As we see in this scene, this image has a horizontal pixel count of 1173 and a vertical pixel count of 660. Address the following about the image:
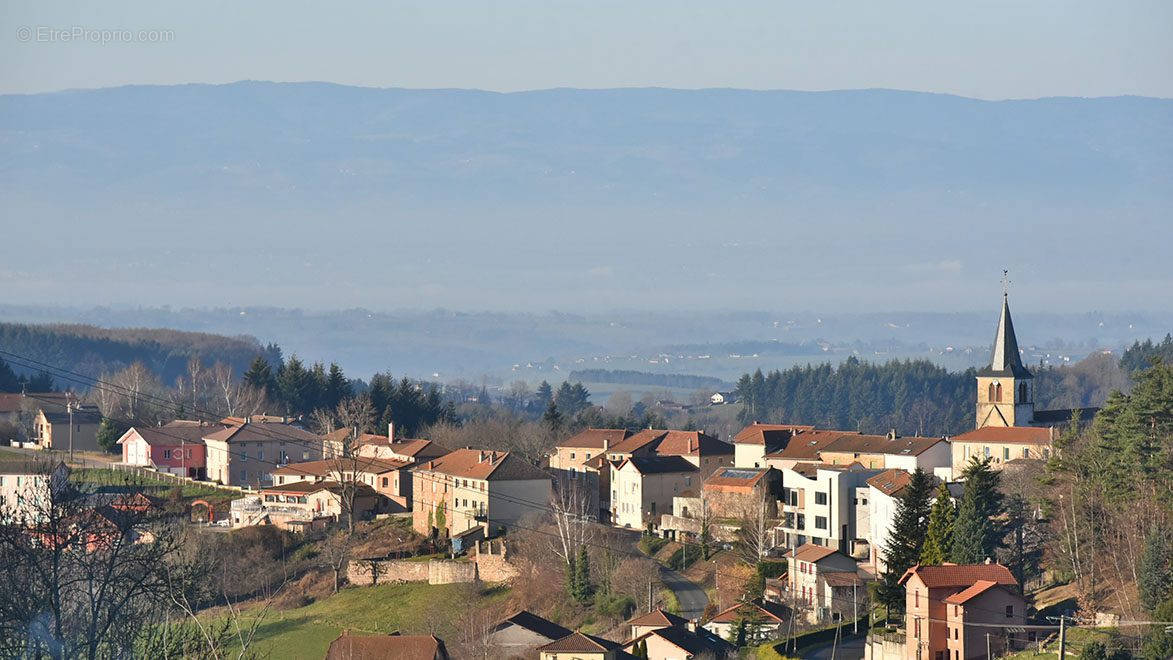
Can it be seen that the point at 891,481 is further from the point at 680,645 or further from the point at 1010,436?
the point at 680,645

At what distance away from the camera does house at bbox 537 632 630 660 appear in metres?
47.3

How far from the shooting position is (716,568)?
58.2m

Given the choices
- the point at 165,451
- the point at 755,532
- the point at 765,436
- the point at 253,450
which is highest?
the point at 765,436

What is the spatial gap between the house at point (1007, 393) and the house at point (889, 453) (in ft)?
43.7

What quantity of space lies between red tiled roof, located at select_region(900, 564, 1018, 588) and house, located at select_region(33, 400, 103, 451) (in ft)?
157

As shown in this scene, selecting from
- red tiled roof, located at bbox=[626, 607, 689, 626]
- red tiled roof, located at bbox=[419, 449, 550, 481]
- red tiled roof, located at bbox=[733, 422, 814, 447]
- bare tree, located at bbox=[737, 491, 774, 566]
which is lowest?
red tiled roof, located at bbox=[626, 607, 689, 626]

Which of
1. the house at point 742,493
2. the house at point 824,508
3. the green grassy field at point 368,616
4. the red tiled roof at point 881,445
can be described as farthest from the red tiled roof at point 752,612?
the red tiled roof at point 881,445

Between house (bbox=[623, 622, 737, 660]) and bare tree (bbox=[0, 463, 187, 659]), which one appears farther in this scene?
house (bbox=[623, 622, 737, 660])

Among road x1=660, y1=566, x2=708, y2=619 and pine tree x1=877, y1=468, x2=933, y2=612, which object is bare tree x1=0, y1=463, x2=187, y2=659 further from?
road x1=660, y1=566, x2=708, y2=619

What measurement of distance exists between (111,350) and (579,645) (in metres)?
131

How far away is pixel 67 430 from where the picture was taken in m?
86.2

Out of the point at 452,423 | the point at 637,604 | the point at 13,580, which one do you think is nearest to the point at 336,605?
the point at 637,604

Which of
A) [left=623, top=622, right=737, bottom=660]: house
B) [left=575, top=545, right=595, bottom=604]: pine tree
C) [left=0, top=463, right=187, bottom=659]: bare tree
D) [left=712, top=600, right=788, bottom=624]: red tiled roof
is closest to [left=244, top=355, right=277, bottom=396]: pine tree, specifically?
[left=575, top=545, right=595, bottom=604]: pine tree

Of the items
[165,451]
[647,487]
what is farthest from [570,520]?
[165,451]
